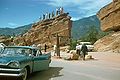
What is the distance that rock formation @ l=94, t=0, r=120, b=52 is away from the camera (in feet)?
144

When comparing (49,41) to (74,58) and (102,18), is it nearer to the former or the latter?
(102,18)

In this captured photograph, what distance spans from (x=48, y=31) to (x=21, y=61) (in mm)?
75518

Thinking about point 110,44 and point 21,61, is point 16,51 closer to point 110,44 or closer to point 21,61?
point 21,61

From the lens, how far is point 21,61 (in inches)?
435

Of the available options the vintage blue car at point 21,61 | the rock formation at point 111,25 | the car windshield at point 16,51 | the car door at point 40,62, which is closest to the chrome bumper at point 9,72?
the vintage blue car at point 21,61

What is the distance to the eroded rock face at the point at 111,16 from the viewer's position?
47.7 meters

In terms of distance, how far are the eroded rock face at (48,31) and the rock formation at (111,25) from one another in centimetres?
2785

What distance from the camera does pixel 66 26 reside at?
8038cm

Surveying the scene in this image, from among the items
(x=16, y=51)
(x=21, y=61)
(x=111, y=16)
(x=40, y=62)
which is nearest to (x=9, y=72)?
(x=21, y=61)

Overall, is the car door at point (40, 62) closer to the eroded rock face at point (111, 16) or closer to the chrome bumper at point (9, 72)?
the chrome bumper at point (9, 72)

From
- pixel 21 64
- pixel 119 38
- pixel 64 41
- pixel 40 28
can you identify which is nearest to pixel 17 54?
pixel 21 64

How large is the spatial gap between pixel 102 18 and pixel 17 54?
42767mm

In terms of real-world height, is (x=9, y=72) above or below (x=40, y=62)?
below

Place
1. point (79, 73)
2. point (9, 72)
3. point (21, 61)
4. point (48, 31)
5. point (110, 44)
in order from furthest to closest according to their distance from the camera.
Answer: point (48, 31)
point (110, 44)
point (79, 73)
point (21, 61)
point (9, 72)
